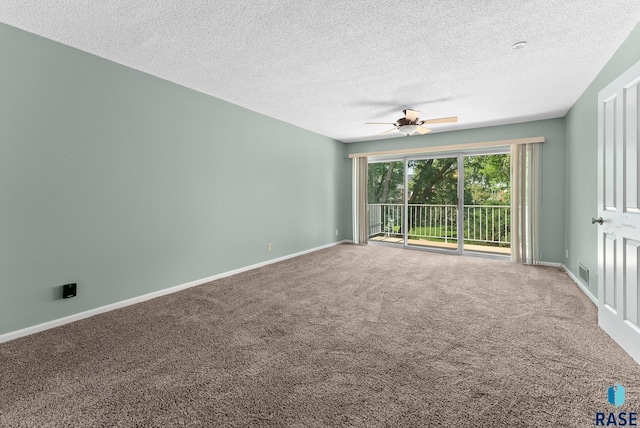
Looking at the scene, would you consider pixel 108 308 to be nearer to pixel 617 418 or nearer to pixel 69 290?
pixel 69 290

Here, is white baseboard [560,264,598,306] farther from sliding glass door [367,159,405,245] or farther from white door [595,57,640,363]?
sliding glass door [367,159,405,245]

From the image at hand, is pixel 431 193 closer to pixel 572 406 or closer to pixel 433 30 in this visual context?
pixel 433 30

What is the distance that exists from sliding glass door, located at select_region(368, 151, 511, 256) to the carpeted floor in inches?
122

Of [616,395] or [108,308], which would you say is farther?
[108,308]

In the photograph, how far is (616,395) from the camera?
1.56 m

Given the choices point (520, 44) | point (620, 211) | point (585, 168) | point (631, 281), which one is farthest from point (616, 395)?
point (585, 168)

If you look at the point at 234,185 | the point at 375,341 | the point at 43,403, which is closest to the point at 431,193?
the point at 234,185

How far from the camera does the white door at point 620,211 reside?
1.95m

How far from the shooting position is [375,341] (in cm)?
219

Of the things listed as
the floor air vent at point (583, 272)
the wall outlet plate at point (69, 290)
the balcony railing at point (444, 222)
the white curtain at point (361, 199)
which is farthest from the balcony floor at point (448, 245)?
the wall outlet plate at point (69, 290)

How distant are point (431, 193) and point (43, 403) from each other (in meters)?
6.89

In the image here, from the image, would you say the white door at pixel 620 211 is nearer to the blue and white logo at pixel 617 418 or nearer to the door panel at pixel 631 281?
the door panel at pixel 631 281

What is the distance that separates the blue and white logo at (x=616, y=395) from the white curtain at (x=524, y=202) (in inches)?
145

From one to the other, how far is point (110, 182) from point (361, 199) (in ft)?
16.1
